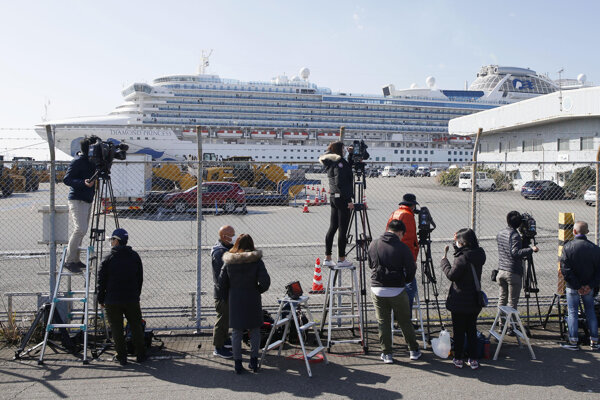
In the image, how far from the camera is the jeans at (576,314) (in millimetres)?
5297

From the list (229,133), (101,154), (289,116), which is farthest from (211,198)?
(289,116)

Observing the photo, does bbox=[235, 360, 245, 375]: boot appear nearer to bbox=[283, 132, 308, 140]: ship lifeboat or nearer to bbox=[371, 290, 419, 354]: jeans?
bbox=[371, 290, 419, 354]: jeans

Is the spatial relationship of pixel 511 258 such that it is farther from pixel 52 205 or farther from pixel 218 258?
pixel 52 205

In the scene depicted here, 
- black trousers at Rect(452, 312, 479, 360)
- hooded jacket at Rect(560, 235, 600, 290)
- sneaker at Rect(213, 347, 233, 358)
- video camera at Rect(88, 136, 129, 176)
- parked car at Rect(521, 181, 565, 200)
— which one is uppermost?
video camera at Rect(88, 136, 129, 176)

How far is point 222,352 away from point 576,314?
401 cm

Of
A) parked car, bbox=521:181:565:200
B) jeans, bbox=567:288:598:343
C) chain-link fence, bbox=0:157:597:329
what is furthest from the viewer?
parked car, bbox=521:181:565:200

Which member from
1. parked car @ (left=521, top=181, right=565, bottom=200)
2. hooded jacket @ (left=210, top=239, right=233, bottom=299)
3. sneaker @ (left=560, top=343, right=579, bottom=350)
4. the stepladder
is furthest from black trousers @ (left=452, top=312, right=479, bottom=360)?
parked car @ (left=521, top=181, right=565, bottom=200)

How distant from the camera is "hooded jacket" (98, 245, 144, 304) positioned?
191 inches

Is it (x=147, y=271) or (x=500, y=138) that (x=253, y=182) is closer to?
(x=147, y=271)

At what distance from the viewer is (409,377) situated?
464 centimetres

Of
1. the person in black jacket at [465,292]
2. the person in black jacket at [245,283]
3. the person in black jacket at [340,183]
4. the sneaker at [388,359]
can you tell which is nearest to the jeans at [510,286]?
the person in black jacket at [465,292]

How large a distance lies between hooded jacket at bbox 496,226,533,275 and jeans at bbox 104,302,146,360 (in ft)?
13.8

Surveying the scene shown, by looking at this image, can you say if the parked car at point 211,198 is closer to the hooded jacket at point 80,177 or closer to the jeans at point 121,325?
the hooded jacket at point 80,177

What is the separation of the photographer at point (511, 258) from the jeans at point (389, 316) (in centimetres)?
144
